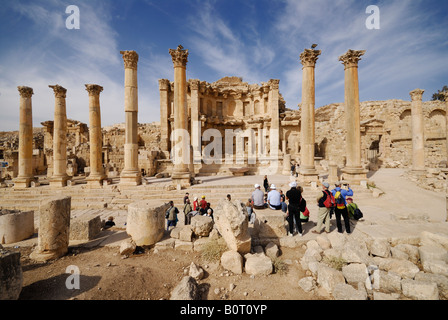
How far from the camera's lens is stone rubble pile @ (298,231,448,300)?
132 inches

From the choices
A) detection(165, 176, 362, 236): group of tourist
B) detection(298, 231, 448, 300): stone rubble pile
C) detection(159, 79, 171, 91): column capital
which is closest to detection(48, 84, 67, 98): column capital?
detection(159, 79, 171, 91): column capital

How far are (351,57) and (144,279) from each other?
15912 millimetres

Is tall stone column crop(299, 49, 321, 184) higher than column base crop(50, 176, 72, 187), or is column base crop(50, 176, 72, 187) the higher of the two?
tall stone column crop(299, 49, 321, 184)

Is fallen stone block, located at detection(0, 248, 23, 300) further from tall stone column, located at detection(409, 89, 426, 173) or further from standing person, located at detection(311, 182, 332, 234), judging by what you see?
tall stone column, located at detection(409, 89, 426, 173)

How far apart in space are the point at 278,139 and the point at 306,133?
10.6 m

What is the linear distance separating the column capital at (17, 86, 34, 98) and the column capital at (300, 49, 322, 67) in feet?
65.2

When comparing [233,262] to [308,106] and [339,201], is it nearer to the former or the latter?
[339,201]

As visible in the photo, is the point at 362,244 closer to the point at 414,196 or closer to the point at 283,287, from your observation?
the point at 283,287

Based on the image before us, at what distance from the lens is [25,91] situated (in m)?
13.8

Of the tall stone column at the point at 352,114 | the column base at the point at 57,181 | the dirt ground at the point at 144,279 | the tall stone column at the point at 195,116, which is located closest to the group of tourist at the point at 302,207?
the dirt ground at the point at 144,279

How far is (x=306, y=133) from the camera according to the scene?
1279 centimetres
